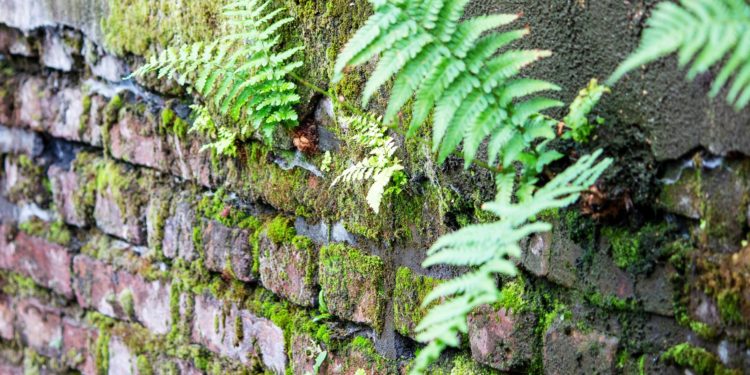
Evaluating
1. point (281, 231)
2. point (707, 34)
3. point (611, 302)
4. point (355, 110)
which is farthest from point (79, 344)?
point (707, 34)

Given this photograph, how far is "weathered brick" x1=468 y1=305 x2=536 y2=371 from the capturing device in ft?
6.47

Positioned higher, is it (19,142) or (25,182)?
(19,142)

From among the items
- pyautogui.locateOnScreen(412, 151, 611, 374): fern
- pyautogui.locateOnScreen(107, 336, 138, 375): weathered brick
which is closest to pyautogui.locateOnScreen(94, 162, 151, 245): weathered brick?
pyautogui.locateOnScreen(107, 336, 138, 375): weathered brick

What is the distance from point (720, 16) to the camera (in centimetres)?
130

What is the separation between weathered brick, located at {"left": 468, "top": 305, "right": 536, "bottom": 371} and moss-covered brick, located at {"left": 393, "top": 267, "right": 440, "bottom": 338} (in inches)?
6.4

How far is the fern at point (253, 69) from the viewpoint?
2367 mm

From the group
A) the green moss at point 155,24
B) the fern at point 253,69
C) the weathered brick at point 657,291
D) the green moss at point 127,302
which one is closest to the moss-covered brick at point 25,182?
the green moss at point 127,302

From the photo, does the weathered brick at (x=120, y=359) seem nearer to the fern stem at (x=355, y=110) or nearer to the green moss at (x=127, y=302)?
the green moss at (x=127, y=302)

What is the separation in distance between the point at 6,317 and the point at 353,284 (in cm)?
238

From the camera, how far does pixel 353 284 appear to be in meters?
2.43

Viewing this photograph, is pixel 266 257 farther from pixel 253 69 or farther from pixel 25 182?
pixel 25 182

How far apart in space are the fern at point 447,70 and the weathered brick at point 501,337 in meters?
0.45

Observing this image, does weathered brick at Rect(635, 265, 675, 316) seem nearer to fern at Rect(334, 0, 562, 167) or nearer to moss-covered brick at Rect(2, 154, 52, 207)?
fern at Rect(334, 0, 562, 167)

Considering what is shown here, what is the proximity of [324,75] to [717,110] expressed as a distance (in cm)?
114
